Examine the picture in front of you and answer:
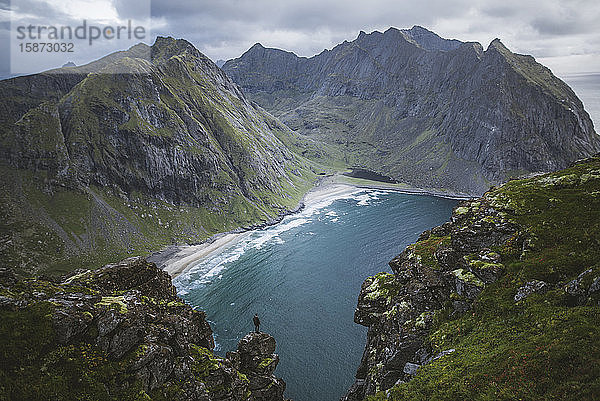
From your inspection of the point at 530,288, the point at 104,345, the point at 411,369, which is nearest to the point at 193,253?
the point at 104,345

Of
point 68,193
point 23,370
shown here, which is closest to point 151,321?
point 23,370

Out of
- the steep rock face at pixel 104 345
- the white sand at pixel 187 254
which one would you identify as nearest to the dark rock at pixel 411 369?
the steep rock face at pixel 104 345

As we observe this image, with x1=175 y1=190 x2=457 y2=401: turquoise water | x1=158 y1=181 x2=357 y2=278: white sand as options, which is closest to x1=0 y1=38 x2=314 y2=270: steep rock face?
x1=158 y1=181 x2=357 y2=278: white sand

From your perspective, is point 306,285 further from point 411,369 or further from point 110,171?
point 110,171

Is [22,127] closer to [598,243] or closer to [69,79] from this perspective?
[69,79]

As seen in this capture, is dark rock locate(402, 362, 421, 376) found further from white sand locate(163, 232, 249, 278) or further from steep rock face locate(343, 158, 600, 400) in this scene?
white sand locate(163, 232, 249, 278)
